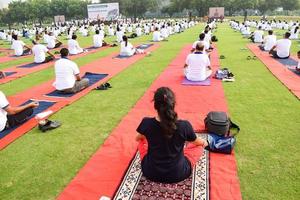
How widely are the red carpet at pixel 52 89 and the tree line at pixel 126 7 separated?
5765cm

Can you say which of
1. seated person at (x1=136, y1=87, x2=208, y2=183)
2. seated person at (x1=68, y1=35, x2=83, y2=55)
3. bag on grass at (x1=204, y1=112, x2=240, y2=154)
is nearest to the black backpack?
bag on grass at (x1=204, y1=112, x2=240, y2=154)

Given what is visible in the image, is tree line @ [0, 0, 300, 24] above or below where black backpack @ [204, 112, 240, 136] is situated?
above

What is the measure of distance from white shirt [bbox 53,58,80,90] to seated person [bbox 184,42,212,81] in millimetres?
3232

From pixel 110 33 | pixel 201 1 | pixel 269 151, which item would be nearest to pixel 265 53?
pixel 269 151

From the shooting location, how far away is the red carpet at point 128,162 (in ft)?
12.5

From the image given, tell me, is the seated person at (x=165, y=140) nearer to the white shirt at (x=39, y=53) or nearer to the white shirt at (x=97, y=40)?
the white shirt at (x=39, y=53)

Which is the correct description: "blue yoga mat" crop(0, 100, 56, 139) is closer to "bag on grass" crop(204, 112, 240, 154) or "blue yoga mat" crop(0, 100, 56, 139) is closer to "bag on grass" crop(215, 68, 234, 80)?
"bag on grass" crop(204, 112, 240, 154)

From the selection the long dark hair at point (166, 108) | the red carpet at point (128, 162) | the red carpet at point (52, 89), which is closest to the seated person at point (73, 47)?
the red carpet at point (52, 89)

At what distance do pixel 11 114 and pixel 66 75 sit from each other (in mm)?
2363

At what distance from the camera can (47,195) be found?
12.6 feet

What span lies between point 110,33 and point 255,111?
78.9 ft

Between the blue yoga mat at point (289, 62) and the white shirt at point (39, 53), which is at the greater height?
the white shirt at point (39, 53)

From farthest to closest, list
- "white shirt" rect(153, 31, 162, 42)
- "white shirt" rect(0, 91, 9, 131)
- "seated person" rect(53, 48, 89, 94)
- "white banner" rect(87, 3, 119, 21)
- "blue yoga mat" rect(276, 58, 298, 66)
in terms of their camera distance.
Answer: "white banner" rect(87, 3, 119, 21) < "white shirt" rect(153, 31, 162, 42) < "blue yoga mat" rect(276, 58, 298, 66) < "seated person" rect(53, 48, 89, 94) < "white shirt" rect(0, 91, 9, 131)

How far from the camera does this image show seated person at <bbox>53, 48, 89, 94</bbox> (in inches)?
305
